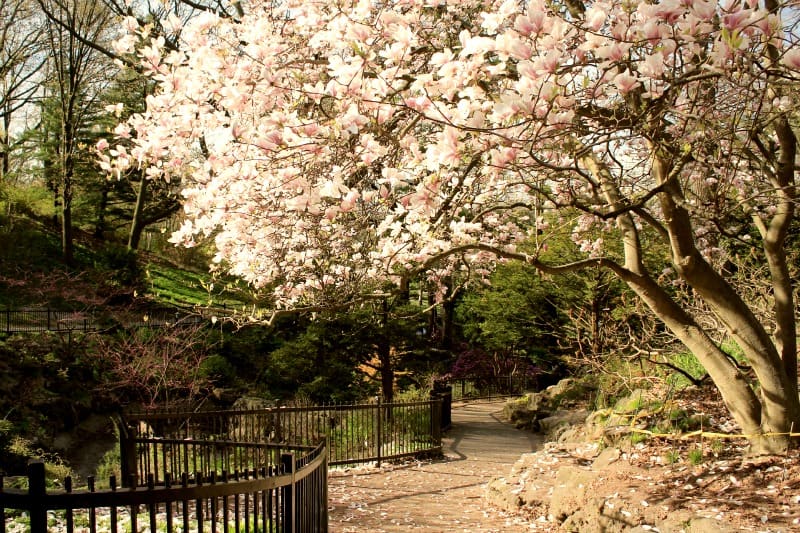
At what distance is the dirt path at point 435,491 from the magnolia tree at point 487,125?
2.59 meters

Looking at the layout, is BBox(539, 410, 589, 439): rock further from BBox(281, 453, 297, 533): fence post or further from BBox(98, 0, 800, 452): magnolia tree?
BBox(281, 453, 297, 533): fence post

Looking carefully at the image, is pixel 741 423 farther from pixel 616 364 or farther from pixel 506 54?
pixel 616 364

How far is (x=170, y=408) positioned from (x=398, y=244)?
7.52m

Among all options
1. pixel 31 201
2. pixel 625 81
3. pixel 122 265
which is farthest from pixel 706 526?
pixel 31 201

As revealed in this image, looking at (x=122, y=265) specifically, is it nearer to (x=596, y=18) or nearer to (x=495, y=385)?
(x=495, y=385)

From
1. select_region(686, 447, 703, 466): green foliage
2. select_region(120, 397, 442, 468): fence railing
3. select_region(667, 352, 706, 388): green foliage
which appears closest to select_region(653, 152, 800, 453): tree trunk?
select_region(686, 447, 703, 466): green foliage

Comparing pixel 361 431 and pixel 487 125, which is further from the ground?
Result: pixel 487 125

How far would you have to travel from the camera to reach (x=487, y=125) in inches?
193

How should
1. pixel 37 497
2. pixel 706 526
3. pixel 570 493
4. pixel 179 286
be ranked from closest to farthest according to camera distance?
pixel 37 497, pixel 706 526, pixel 570 493, pixel 179 286

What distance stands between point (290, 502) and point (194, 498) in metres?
0.94

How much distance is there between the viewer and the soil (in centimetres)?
511

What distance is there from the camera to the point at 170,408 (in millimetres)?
12500

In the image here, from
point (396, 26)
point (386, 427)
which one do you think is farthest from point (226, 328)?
point (396, 26)

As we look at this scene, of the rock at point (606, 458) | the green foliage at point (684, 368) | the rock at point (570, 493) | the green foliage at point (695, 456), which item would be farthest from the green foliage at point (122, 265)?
the green foliage at point (695, 456)
